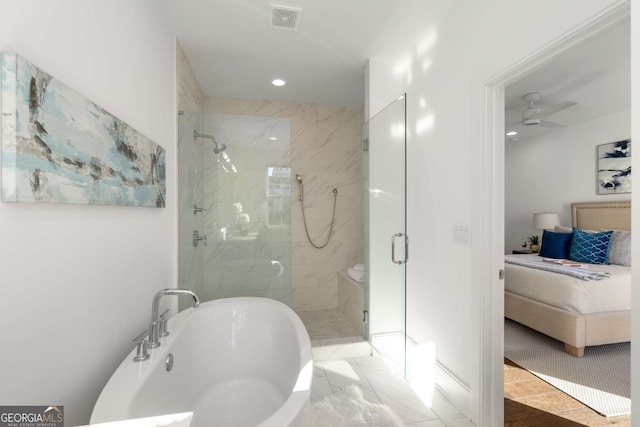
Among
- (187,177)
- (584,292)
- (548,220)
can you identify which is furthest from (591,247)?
(187,177)

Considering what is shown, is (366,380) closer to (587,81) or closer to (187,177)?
(187,177)

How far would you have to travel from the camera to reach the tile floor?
6.16 ft

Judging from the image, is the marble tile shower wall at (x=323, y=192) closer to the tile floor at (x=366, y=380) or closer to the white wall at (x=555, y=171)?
the tile floor at (x=366, y=380)

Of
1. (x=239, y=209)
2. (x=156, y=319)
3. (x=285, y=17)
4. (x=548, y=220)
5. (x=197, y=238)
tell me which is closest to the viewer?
(x=156, y=319)

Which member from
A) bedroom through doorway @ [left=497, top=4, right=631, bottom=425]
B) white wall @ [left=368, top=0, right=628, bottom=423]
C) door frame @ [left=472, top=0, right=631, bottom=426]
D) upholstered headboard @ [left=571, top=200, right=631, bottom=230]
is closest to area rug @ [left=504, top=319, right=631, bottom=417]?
bedroom through doorway @ [left=497, top=4, right=631, bottom=425]

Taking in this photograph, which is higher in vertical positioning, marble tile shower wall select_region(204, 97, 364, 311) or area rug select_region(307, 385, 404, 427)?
marble tile shower wall select_region(204, 97, 364, 311)

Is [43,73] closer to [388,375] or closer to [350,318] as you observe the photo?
[388,375]

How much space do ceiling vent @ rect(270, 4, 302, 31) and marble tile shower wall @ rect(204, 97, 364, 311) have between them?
161 centimetres

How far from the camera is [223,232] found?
302 centimetres

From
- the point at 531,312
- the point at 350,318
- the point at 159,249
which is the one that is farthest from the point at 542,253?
the point at 159,249

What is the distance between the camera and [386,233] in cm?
242

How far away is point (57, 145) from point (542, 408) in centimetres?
296

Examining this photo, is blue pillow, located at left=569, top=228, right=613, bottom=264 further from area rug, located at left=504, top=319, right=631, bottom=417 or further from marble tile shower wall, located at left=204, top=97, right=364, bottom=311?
marble tile shower wall, located at left=204, top=97, right=364, bottom=311

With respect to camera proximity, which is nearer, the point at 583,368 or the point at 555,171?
the point at 583,368
